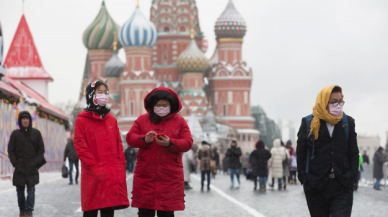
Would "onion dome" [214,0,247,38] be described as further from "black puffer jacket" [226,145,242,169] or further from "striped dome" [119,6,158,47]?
"black puffer jacket" [226,145,242,169]

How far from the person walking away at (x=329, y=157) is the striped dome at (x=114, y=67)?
253 feet

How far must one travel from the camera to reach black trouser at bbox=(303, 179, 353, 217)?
6812mm

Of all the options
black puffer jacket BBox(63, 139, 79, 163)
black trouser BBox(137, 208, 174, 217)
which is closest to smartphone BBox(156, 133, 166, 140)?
black trouser BBox(137, 208, 174, 217)

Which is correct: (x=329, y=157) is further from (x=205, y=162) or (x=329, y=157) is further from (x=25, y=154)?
(x=205, y=162)

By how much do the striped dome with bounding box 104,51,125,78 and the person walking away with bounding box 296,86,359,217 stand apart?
7708 centimetres

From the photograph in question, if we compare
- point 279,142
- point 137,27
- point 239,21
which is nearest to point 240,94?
point 239,21

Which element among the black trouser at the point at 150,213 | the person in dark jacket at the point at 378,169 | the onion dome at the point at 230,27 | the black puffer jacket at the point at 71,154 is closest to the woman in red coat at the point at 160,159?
the black trouser at the point at 150,213

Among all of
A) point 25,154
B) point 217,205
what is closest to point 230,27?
point 217,205

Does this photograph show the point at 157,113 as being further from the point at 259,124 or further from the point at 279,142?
the point at 259,124

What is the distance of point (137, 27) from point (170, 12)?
22.8 feet

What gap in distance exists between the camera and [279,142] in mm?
20062

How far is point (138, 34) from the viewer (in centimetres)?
7944

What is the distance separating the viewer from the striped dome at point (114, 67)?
274 feet

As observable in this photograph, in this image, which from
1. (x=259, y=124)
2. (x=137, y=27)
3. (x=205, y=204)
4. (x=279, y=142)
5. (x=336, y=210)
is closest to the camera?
(x=336, y=210)
